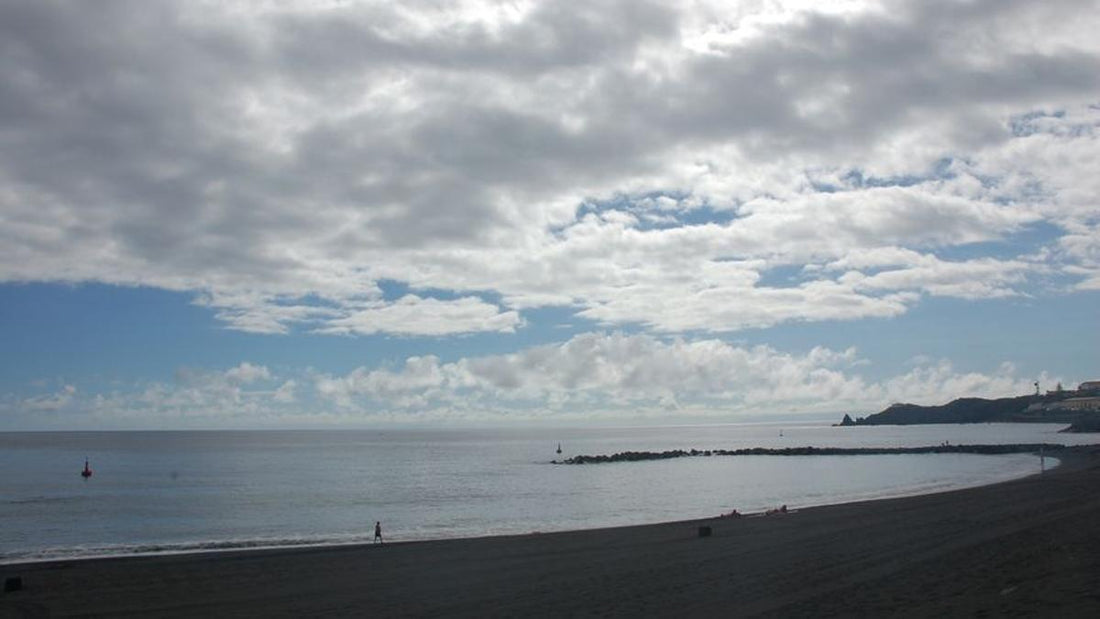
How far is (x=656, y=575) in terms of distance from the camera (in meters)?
21.6

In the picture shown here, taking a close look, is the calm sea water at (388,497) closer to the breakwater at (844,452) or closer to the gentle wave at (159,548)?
the gentle wave at (159,548)

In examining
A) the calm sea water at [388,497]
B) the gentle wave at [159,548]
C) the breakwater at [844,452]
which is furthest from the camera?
the breakwater at [844,452]

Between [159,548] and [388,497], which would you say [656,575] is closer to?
[159,548]

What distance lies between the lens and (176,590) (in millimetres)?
22547

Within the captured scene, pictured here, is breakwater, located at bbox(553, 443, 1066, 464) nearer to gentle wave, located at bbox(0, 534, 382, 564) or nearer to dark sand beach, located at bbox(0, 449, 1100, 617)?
gentle wave, located at bbox(0, 534, 382, 564)

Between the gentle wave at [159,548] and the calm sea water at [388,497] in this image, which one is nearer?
the gentle wave at [159,548]

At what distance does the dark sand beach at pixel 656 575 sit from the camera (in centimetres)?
1644

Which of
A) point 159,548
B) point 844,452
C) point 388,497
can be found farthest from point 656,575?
point 844,452

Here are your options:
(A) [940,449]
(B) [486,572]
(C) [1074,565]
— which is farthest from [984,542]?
(A) [940,449]

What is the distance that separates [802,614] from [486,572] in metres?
10.7

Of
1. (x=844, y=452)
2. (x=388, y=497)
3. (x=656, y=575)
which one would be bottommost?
(x=844, y=452)

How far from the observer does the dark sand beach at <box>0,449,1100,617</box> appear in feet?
53.9

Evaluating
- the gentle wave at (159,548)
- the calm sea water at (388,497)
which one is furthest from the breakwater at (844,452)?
the gentle wave at (159,548)

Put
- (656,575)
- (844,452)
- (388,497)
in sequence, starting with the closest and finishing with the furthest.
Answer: (656,575), (388,497), (844,452)
